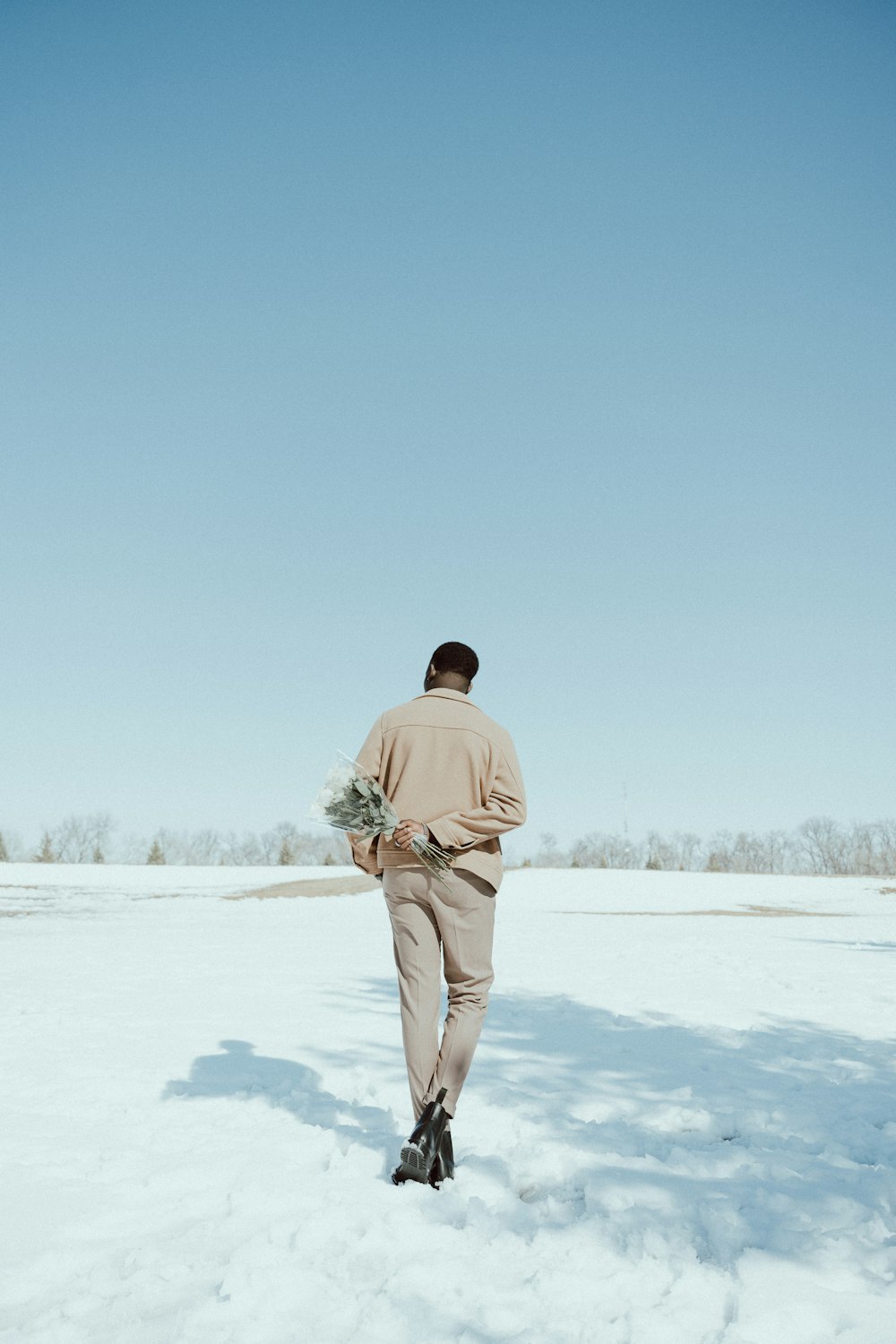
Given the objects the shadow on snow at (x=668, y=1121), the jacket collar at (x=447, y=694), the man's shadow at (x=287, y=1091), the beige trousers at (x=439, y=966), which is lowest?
the man's shadow at (x=287, y=1091)

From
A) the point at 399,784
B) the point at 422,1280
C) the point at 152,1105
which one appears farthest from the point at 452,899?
the point at 152,1105

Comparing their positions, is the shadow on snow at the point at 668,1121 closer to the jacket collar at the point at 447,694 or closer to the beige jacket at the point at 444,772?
the beige jacket at the point at 444,772

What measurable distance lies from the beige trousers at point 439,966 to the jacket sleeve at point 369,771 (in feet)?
0.53

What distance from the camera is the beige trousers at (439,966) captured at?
12.4 feet

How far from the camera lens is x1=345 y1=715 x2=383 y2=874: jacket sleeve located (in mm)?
4070

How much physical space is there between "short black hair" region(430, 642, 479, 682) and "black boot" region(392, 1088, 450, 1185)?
188cm

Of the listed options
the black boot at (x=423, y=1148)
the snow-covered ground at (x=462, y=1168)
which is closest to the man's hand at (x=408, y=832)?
the black boot at (x=423, y=1148)

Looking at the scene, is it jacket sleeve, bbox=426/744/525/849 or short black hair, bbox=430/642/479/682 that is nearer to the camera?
jacket sleeve, bbox=426/744/525/849

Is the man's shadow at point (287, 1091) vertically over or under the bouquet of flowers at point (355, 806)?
under

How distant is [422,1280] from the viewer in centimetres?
272

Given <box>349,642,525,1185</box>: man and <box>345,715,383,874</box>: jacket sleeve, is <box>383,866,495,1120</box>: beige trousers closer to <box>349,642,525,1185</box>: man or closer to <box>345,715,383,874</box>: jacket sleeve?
<box>349,642,525,1185</box>: man

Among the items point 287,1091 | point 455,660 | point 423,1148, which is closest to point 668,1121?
point 423,1148

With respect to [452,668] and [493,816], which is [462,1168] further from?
[452,668]

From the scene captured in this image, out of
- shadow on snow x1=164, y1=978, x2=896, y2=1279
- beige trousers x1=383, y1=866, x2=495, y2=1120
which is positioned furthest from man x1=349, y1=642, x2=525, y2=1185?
shadow on snow x1=164, y1=978, x2=896, y2=1279
